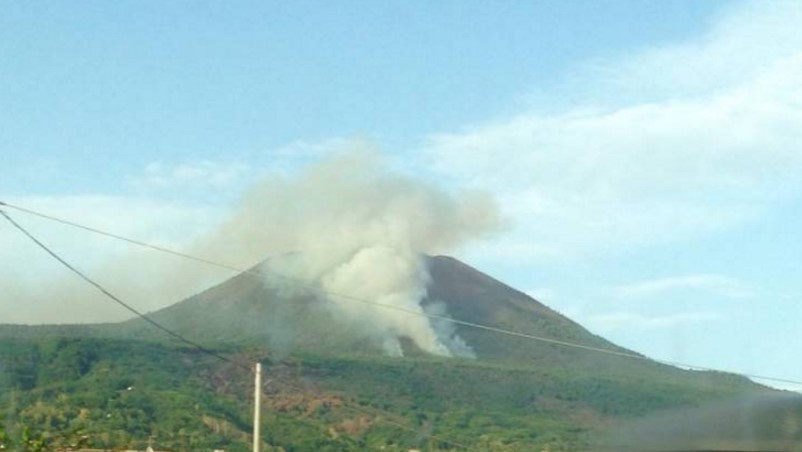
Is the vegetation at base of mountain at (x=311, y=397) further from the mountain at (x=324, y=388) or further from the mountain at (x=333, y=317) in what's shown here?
the mountain at (x=333, y=317)

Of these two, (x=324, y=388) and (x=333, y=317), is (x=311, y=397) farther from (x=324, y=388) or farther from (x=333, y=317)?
(x=333, y=317)

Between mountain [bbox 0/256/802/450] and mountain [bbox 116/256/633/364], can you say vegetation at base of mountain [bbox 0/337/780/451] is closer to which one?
mountain [bbox 0/256/802/450]

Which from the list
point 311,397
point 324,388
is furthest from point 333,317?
point 311,397

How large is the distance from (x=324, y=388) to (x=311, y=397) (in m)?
7.02

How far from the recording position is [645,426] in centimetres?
1071

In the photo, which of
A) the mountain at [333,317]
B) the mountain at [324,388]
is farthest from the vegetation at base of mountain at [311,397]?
the mountain at [333,317]

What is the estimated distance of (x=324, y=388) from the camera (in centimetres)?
8012

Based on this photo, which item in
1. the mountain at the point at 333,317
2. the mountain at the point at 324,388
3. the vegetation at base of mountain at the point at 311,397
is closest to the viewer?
the vegetation at base of mountain at the point at 311,397

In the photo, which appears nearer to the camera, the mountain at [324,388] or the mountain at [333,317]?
the mountain at [324,388]

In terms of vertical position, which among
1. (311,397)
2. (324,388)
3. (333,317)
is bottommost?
(311,397)

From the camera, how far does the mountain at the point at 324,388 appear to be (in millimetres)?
52969

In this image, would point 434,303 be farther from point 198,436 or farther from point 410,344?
point 198,436

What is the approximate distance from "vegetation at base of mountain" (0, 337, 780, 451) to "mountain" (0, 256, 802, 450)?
0.15 metres

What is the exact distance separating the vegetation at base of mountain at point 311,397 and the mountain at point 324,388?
0.15 m
